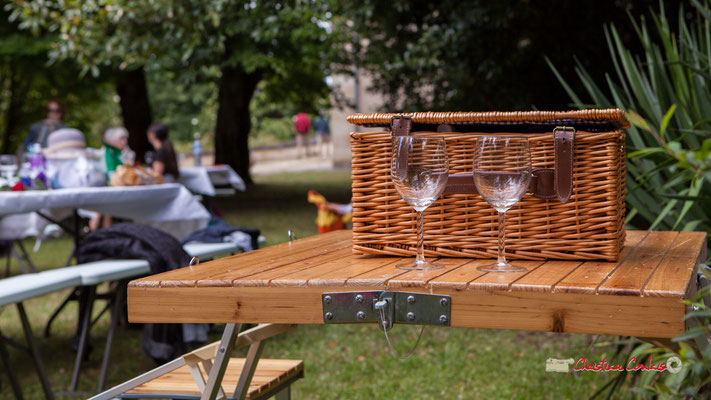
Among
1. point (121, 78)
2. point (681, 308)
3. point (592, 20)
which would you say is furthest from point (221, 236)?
point (121, 78)

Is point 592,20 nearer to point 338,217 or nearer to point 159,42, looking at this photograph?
point 338,217

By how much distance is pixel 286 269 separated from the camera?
147 centimetres

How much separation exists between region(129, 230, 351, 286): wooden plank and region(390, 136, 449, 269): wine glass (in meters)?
0.34

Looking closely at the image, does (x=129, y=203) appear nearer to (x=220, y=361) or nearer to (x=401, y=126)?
(x=220, y=361)

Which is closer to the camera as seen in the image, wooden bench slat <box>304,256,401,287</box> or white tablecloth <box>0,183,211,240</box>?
wooden bench slat <box>304,256,401,287</box>

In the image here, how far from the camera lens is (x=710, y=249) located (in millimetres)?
2750

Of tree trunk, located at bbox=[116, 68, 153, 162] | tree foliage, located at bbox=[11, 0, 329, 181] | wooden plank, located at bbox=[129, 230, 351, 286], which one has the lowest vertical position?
wooden plank, located at bbox=[129, 230, 351, 286]

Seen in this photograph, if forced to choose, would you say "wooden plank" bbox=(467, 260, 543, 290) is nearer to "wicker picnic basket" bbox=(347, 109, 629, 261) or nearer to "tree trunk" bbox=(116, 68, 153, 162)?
"wicker picnic basket" bbox=(347, 109, 629, 261)

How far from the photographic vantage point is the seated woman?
6.21 metres

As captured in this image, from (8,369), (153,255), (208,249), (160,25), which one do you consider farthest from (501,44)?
(8,369)

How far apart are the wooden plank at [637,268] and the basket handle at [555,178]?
180 mm

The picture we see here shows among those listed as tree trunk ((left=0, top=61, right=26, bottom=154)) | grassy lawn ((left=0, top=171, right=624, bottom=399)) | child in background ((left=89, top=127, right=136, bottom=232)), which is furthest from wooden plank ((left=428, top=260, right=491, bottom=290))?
tree trunk ((left=0, top=61, right=26, bottom=154))

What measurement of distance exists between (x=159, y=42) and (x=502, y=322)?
808 centimetres

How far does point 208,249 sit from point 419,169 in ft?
9.63
